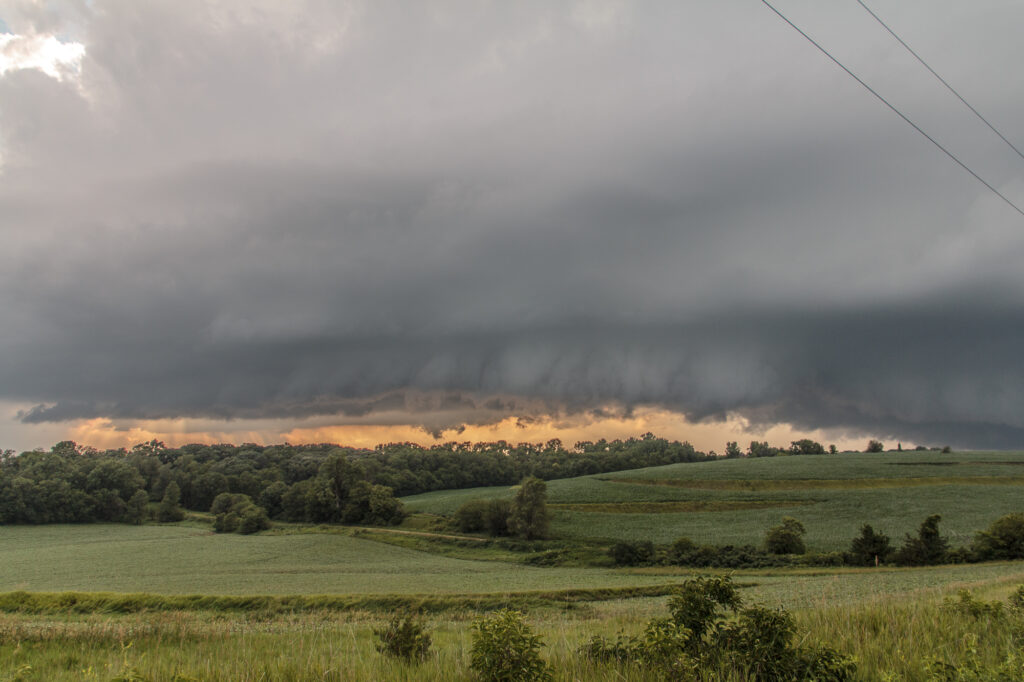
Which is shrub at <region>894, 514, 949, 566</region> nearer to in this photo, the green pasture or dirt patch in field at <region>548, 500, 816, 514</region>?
the green pasture

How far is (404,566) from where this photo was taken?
65.6 metres

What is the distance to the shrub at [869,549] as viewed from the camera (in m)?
56.6

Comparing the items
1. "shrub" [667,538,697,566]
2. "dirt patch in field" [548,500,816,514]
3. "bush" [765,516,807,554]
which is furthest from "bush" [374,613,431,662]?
"dirt patch in field" [548,500,816,514]

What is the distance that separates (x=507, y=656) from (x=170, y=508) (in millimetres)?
150304

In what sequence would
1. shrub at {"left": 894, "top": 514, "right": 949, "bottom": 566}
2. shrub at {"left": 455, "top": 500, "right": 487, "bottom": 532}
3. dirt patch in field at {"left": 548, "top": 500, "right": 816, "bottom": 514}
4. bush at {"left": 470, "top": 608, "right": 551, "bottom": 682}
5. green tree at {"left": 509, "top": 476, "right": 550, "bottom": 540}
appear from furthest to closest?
dirt patch in field at {"left": 548, "top": 500, "right": 816, "bottom": 514} < shrub at {"left": 455, "top": 500, "right": 487, "bottom": 532} < green tree at {"left": 509, "top": 476, "right": 550, "bottom": 540} < shrub at {"left": 894, "top": 514, "right": 949, "bottom": 566} < bush at {"left": 470, "top": 608, "right": 551, "bottom": 682}

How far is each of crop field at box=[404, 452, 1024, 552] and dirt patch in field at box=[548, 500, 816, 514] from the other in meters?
0.19

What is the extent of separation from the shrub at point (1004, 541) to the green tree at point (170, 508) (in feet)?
478

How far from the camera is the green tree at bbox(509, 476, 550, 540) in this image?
8831 centimetres

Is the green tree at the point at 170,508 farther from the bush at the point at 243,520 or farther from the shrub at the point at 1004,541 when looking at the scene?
the shrub at the point at 1004,541

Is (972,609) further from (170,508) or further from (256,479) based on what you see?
(256,479)

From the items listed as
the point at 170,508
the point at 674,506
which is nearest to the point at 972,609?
the point at 674,506

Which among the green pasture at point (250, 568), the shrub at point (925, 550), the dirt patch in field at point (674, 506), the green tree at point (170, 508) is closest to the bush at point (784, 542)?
the shrub at point (925, 550)

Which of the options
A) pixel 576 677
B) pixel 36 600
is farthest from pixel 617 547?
pixel 576 677

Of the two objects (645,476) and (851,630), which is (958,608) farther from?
(645,476)
